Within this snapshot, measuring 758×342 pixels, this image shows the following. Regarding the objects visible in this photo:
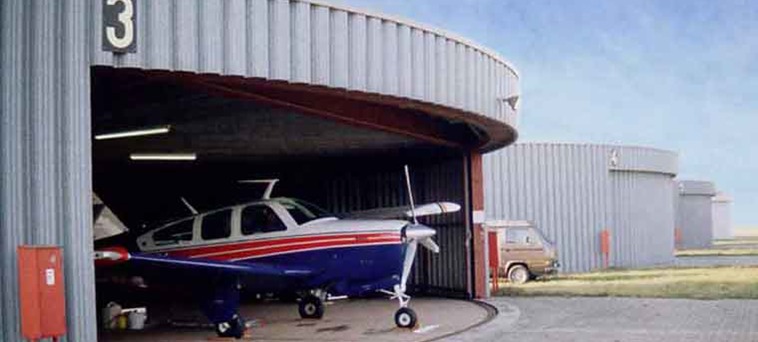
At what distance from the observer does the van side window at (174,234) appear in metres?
15.3

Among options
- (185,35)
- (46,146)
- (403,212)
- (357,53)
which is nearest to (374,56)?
(357,53)

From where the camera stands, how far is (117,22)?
9141 mm

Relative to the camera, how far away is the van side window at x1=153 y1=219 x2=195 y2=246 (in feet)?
50.2

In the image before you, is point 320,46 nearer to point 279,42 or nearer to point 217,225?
point 279,42

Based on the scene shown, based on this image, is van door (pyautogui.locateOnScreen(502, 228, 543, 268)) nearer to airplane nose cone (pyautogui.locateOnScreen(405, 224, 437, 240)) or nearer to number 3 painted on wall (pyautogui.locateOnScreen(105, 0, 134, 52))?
airplane nose cone (pyautogui.locateOnScreen(405, 224, 437, 240))

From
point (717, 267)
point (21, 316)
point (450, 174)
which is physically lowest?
point (717, 267)

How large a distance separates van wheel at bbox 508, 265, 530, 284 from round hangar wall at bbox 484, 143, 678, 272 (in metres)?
3.37

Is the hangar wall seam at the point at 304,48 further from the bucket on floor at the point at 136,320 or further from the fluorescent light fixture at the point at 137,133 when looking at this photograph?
the bucket on floor at the point at 136,320

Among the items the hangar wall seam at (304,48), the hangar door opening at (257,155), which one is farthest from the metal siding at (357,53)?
the hangar door opening at (257,155)

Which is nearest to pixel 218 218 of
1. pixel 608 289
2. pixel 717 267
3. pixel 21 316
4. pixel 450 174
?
pixel 450 174

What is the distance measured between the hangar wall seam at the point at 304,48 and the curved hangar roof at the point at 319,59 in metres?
0.01

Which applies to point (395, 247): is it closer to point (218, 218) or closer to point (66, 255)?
point (218, 218)

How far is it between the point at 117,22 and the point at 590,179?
22619 mm

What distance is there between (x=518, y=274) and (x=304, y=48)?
14.8 m
